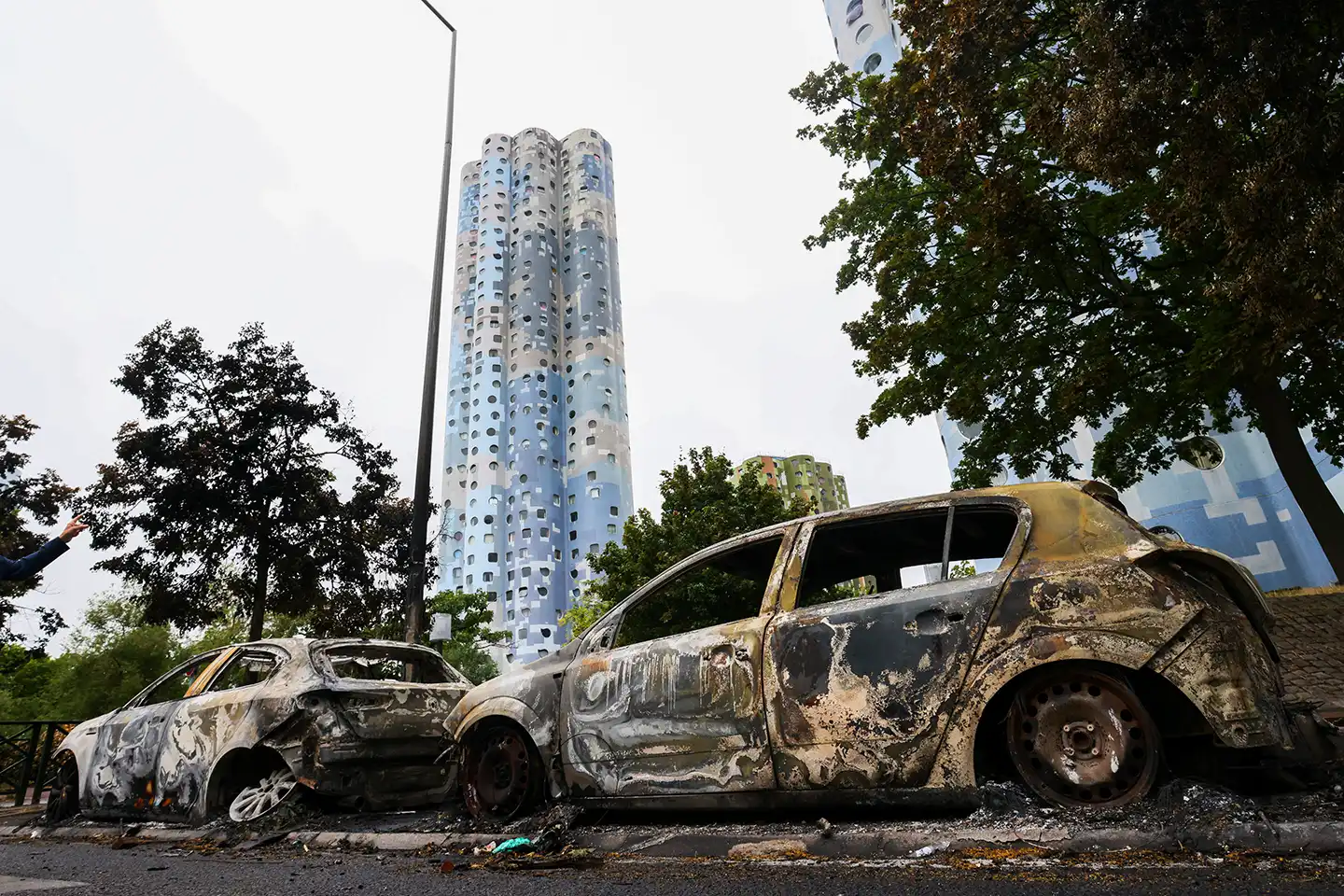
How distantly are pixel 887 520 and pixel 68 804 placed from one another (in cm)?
809

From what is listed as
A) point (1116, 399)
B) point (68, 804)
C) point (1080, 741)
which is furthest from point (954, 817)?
point (1116, 399)

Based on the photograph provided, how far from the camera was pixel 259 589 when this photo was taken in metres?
13.7

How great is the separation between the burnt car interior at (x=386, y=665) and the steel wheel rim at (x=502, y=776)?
1631mm

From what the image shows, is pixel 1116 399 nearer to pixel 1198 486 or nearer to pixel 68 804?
pixel 68 804

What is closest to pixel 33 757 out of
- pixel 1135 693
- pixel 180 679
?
pixel 180 679

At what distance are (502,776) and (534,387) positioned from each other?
72.9 metres

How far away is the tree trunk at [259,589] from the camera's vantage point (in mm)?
13516

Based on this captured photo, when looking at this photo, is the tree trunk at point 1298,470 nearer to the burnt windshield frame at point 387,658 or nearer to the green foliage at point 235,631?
the burnt windshield frame at point 387,658

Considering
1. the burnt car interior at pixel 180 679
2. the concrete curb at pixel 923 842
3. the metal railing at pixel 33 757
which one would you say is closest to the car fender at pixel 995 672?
the concrete curb at pixel 923 842

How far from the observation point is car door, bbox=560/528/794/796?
3.62 metres

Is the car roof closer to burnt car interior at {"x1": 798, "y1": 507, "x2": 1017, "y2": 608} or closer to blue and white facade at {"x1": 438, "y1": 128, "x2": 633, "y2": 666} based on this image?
burnt car interior at {"x1": 798, "y1": 507, "x2": 1017, "y2": 608}

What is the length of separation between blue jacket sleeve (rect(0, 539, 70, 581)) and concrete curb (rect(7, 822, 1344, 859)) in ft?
10.5

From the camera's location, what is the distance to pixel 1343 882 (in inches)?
79.4

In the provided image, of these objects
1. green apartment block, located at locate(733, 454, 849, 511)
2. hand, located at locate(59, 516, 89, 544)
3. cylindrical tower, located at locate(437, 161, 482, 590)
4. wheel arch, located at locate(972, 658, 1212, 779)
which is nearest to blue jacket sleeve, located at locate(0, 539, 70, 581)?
hand, located at locate(59, 516, 89, 544)
